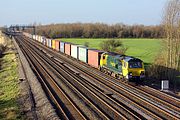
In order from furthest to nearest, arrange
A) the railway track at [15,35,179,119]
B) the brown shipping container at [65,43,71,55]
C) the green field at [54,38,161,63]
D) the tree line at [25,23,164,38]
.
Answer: the tree line at [25,23,164,38] → the brown shipping container at [65,43,71,55] → the green field at [54,38,161,63] → the railway track at [15,35,179,119]

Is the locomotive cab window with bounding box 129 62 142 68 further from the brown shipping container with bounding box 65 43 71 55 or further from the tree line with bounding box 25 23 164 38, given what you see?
the tree line with bounding box 25 23 164 38

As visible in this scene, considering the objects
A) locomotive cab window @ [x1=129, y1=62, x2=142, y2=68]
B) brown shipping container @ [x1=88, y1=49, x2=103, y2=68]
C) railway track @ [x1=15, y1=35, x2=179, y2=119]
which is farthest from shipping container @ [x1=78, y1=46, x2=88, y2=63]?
locomotive cab window @ [x1=129, y1=62, x2=142, y2=68]

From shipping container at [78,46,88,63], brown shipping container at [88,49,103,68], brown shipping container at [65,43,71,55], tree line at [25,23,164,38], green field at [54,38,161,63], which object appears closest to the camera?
brown shipping container at [88,49,103,68]

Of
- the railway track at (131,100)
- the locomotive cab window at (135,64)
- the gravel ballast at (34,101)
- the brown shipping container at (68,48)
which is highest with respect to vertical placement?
Answer: the locomotive cab window at (135,64)

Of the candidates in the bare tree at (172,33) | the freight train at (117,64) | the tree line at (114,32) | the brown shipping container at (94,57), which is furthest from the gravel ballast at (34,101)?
the tree line at (114,32)

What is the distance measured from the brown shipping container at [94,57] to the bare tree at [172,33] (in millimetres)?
8221

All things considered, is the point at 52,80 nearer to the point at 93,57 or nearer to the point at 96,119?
the point at 93,57

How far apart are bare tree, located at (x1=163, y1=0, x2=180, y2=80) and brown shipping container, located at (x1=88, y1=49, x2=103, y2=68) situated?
324 inches

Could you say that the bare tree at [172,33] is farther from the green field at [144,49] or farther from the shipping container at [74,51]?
the shipping container at [74,51]

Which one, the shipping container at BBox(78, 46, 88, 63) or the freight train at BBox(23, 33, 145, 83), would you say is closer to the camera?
the freight train at BBox(23, 33, 145, 83)

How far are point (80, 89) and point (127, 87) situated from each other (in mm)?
4077

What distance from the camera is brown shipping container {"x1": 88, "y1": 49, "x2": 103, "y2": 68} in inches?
1538

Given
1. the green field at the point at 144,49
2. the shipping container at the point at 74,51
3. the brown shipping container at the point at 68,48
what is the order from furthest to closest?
the brown shipping container at the point at 68,48 < the green field at the point at 144,49 < the shipping container at the point at 74,51

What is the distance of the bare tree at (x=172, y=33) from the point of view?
130ft
